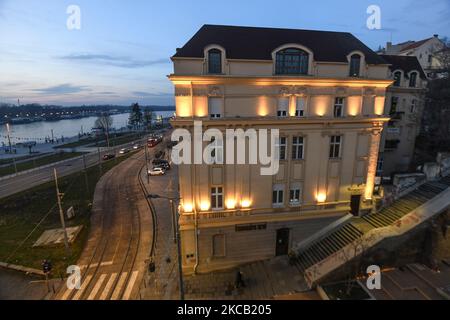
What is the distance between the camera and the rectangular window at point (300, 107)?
66.3 ft

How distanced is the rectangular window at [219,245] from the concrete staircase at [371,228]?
6800mm

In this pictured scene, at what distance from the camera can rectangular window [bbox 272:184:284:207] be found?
841 inches

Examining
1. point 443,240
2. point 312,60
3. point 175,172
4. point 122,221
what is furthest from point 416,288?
point 175,172

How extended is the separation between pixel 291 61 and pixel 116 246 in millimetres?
24274

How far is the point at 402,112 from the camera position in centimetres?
3112

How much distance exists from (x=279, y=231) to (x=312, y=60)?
48.8ft

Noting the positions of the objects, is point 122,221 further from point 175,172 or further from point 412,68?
point 412,68

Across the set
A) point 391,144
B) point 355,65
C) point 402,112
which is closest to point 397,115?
point 402,112

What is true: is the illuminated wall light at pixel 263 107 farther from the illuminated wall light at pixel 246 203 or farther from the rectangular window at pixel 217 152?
the illuminated wall light at pixel 246 203

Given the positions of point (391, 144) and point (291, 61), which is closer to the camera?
point (291, 61)

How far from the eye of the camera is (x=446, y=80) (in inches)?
1266

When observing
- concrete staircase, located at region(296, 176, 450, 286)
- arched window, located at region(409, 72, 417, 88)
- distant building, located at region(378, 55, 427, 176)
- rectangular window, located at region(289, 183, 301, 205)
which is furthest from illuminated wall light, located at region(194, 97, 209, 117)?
arched window, located at region(409, 72, 417, 88)

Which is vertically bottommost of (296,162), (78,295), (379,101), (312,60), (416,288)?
(78,295)

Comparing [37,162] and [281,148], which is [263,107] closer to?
[281,148]
